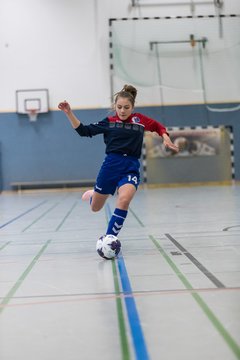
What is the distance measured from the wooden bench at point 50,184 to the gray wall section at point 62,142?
171mm

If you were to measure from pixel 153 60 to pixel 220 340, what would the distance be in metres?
14.0

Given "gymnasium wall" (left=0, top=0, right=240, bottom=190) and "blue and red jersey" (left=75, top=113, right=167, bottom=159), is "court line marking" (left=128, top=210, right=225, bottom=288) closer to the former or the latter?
"blue and red jersey" (left=75, top=113, right=167, bottom=159)

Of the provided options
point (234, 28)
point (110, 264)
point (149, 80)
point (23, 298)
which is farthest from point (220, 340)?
point (234, 28)

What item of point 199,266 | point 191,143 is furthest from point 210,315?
point 191,143

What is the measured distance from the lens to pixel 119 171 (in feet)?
14.2

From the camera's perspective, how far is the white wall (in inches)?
622

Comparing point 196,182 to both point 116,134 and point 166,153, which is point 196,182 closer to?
point 166,153

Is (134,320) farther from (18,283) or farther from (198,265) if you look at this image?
(198,265)

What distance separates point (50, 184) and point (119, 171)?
11804mm

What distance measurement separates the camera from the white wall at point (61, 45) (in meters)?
15.8

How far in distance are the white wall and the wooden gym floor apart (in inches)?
437

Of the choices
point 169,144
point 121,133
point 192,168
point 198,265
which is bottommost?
point 198,265

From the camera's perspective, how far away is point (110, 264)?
364 centimetres

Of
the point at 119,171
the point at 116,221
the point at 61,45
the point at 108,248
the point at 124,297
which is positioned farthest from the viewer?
the point at 61,45
